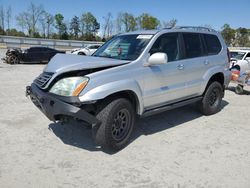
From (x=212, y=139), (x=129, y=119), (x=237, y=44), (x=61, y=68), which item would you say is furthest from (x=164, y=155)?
(x=237, y=44)

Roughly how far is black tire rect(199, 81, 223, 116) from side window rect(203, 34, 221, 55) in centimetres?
74

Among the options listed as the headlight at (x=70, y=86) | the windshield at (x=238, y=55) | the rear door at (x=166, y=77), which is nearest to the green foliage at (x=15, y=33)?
the windshield at (x=238, y=55)

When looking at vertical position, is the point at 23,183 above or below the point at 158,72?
below

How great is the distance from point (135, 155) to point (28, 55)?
17331 mm

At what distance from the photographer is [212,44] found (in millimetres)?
6238

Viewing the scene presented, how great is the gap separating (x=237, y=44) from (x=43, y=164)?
66562 millimetres

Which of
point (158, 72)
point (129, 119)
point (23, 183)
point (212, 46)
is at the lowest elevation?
point (23, 183)

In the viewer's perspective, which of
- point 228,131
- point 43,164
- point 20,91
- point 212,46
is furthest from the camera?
point 20,91

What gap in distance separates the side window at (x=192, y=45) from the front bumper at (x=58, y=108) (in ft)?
8.70

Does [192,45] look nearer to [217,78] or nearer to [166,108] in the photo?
[217,78]

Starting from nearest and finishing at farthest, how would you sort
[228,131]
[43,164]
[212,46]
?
Result: [43,164] → [228,131] → [212,46]

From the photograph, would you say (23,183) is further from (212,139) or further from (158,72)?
(212,139)

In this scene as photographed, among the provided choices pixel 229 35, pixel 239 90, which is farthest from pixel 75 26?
pixel 239 90

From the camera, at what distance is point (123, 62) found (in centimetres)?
432
